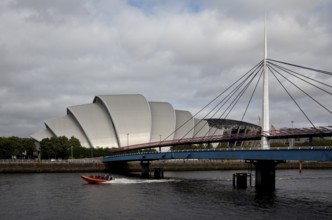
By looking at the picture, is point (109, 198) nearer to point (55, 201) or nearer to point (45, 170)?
point (55, 201)

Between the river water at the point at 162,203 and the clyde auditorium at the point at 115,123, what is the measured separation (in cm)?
7559

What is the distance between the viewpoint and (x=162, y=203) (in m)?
40.0

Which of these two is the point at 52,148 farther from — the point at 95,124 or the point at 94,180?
the point at 94,180

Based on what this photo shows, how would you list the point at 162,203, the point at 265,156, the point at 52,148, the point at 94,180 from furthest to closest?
the point at 52,148, the point at 94,180, the point at 265,156, the point at 162,203

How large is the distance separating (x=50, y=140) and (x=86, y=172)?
89.2ft

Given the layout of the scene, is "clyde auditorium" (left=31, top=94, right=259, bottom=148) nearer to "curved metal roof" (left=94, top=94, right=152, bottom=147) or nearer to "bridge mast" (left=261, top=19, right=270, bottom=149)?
"curved metal roof" (left=94, top=94, right=152, bottom=147)

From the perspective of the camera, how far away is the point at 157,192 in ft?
160

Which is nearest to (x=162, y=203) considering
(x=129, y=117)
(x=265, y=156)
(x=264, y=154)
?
(x=265, y=156)

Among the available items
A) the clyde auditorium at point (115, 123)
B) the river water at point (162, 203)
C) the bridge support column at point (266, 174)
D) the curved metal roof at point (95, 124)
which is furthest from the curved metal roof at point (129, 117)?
the bridge support column at point (266, 174)

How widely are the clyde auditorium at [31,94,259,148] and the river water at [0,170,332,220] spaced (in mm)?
75587

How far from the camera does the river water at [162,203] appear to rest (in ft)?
111

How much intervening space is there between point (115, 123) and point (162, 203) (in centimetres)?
9257

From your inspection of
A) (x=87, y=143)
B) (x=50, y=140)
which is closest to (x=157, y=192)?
(x=50, y=140)

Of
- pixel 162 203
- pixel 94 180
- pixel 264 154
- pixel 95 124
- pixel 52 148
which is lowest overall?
pixel 162 203
